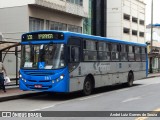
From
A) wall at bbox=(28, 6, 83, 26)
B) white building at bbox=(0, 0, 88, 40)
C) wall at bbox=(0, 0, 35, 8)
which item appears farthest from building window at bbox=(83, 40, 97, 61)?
wall at bbox=(28, 6, 83, 26)

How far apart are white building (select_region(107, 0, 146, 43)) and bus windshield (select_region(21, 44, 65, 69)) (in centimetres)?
4699

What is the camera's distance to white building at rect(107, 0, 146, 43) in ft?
203

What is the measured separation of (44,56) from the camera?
15.1 m

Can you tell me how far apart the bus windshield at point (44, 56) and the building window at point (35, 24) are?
16.7 metres

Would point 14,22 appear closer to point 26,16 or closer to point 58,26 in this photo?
point 26,16

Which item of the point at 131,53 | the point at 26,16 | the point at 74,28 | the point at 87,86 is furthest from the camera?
the point at 74,28

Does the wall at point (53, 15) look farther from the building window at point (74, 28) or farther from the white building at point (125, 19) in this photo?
the white building at point (125, 19)

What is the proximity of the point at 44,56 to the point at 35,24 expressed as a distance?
18082 mm

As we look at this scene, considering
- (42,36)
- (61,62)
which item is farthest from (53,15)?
(61,62)

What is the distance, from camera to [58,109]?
40.4ft

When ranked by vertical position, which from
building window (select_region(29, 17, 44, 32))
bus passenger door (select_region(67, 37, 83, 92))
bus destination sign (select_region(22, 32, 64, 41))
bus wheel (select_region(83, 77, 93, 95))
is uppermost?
building window (select_region(29, 17, 44, 32))

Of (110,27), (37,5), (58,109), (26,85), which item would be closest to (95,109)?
(58,109)

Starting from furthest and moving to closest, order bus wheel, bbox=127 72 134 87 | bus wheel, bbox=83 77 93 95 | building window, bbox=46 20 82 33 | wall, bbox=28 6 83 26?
building window, bbox=46 20 82 33 → wall, bbox=28 6 83 26 → bus wheel, bbox=127 72 134 87 → bus wheel, bbox=83 77 93 95

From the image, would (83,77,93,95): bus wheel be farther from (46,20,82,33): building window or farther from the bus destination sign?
(46,20,82,33): building window
